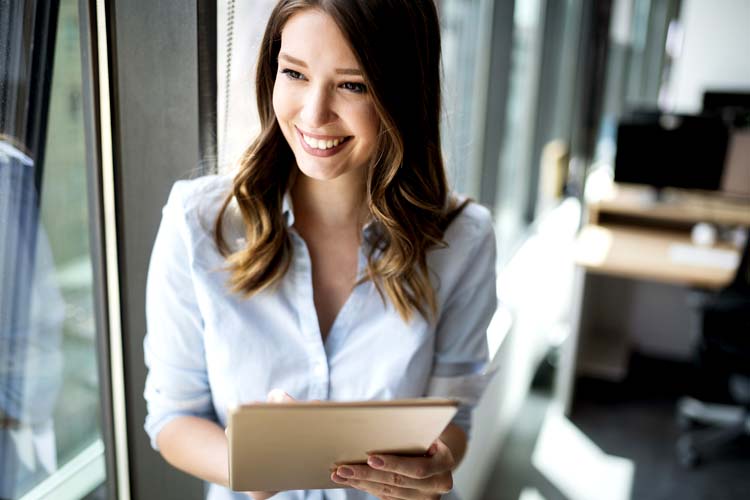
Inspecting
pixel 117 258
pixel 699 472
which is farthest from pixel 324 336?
pixel 699 472

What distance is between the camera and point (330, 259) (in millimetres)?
1022

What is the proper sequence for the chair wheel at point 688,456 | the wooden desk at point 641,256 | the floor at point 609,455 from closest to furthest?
the floor at point 609,455 < the chair wheel at point 688,456 < the wooden desk at point 641,256

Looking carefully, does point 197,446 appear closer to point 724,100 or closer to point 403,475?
point 403,475

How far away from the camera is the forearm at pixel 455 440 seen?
41.1 inches

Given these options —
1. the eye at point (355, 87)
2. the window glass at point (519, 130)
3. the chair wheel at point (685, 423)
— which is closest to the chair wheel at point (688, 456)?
the chair wheel at point (685, 423)

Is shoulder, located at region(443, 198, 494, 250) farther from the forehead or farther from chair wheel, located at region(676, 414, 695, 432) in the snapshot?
chair wheel, located at region(676, 414, 695, 432)

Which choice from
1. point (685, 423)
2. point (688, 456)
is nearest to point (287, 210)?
point (688, 456)

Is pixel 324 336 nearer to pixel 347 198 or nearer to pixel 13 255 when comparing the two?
Answer: pixel 347 198

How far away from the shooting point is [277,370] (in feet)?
3.08

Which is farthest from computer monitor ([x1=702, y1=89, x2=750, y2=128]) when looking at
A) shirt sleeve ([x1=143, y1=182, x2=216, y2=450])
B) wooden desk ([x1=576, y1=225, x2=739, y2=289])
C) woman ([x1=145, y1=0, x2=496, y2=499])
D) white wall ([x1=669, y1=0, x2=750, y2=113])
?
shirt sleeve ([x1=143, y1=182, x2=216, y2=450])

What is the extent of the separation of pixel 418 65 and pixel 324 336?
1.32ft

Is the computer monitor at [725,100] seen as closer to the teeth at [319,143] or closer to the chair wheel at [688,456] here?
the chair wheel at [688,456]

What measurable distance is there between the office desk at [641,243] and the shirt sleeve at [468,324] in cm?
187

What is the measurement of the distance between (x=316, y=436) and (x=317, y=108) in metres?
0.39
